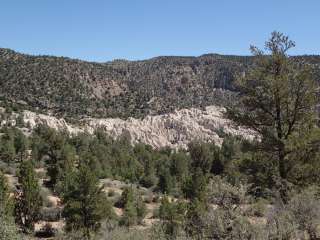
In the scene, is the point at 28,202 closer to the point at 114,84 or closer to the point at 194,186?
the point at 194,186

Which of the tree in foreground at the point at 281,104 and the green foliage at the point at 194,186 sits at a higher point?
the tree in foreground at the point at 281,104

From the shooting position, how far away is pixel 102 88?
126 m

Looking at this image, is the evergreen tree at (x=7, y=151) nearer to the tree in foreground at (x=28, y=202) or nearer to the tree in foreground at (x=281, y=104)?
the tree in foreground at (x=28, y=202)

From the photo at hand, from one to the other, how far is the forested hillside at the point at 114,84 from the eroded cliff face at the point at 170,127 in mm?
4390

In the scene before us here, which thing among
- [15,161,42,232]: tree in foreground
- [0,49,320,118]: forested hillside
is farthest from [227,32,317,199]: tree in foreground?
[0,49,320,118]: forested hillside


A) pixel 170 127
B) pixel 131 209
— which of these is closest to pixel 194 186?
pixel 131 209

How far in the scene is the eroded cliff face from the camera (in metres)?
115

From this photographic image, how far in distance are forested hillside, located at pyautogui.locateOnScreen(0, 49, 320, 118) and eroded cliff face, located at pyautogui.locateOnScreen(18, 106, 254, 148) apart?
4.39 meters

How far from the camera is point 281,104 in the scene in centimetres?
1656

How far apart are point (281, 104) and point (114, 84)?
380ft

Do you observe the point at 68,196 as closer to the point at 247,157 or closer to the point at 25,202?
the point at 25,202

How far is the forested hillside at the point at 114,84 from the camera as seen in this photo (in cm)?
10850

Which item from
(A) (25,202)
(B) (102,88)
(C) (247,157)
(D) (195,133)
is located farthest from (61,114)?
(C) (247,157)

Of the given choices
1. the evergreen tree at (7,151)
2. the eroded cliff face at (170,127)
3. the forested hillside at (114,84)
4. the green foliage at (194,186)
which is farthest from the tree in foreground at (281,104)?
the eroded cliff face at (170,127)
